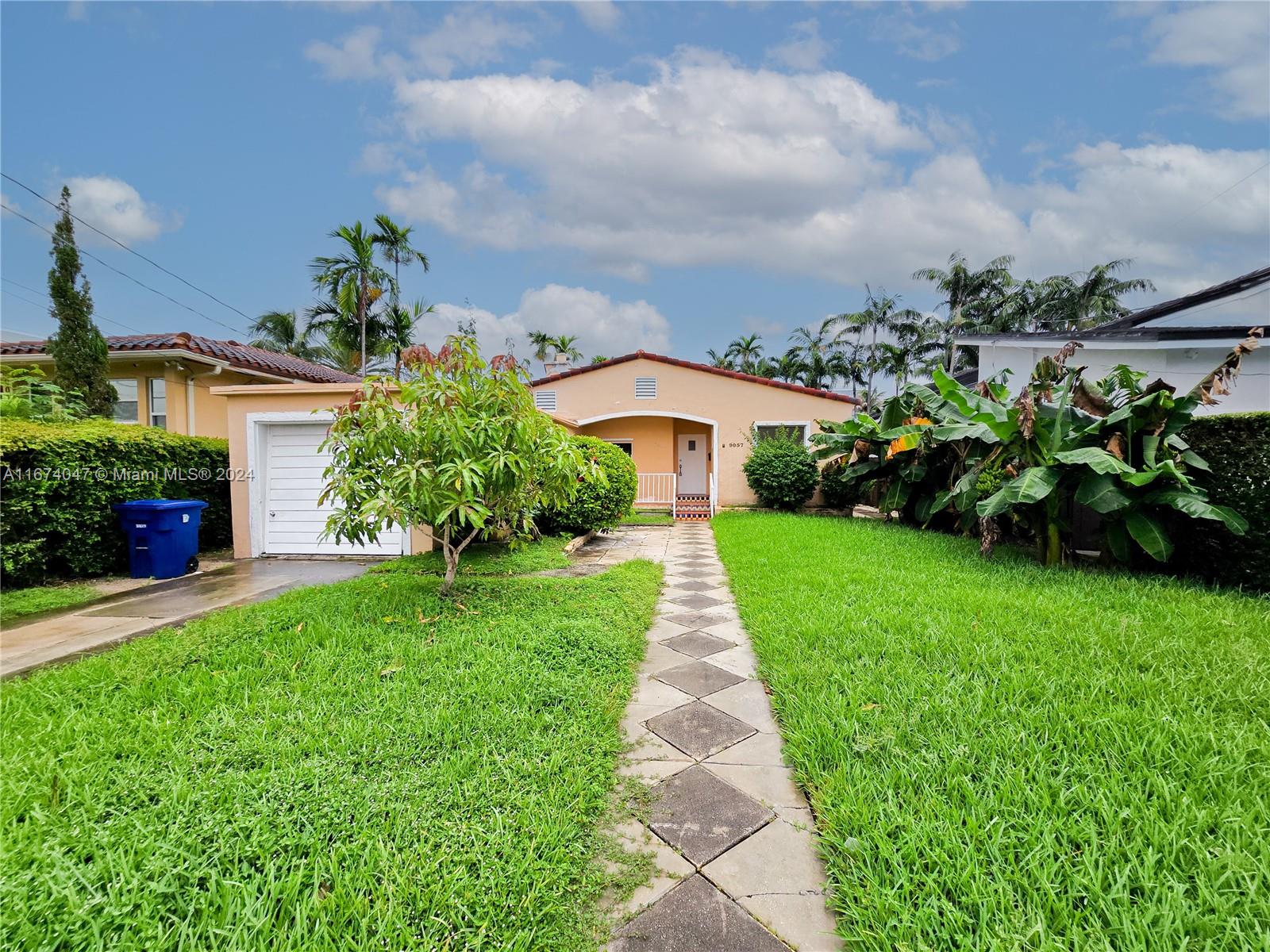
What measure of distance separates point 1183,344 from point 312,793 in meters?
16.1

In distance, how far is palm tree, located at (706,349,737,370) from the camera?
130 ft

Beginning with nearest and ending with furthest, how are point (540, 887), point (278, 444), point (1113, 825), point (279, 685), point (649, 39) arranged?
point (540, 887) < point (1113, 825) < point (279, 685) < point (278, 444) < point (649, 39)

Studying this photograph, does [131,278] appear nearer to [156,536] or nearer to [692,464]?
[156,536]

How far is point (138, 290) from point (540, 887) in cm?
2162

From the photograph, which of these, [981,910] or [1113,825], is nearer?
[981,910]

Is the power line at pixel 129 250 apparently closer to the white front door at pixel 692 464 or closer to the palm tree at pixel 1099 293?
the white front door at pixel 692 464

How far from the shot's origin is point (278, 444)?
800 centimetres

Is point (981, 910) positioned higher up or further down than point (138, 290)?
further down

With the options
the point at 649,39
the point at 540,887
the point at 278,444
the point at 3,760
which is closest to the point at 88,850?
the point at 3,760

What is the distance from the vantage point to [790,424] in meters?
14.2

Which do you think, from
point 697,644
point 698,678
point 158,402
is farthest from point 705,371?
point 158,402

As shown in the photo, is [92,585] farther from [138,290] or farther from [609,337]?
[609,337]

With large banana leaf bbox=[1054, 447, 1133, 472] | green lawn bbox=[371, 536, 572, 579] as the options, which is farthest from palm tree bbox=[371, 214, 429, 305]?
large banana leaf bbox=[1054, 447, 1133, 472]

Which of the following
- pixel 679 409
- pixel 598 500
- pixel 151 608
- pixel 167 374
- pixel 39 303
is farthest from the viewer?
pixel 679 409
